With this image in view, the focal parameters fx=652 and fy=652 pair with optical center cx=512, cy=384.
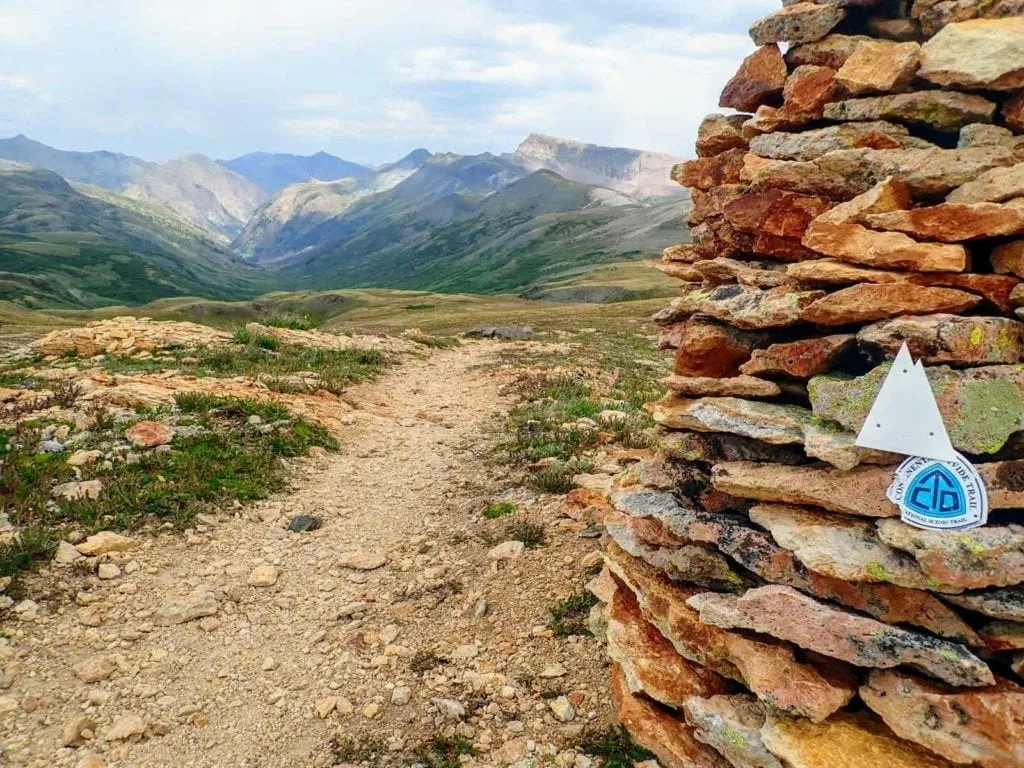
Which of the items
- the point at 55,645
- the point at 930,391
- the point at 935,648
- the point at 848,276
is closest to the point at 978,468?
the point at 930,391

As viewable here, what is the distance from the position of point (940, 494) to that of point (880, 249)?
2192 millimetres

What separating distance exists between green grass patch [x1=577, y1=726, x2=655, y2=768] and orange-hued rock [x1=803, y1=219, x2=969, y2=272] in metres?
5.03

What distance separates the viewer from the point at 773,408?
21.0 ft

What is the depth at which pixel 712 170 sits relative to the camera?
880 centimetres

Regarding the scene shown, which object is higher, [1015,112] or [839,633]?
[1015,112]

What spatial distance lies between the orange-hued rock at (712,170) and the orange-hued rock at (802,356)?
3022 mm

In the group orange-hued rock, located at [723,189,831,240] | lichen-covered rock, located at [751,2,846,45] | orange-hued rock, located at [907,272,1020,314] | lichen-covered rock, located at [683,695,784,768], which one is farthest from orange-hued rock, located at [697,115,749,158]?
lichen-covered rock, located at [683,695,784,768]

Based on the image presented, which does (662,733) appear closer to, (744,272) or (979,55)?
(744,272)

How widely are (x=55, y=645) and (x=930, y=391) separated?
985 centimetres

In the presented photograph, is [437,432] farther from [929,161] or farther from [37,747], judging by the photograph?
[929,161]

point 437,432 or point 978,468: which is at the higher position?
point 978,468

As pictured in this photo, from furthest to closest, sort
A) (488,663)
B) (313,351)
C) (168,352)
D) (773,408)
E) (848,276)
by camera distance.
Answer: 1. (313,351)
2. (168,352)
3. (488,663)
4. (773,408)
5. (848,276)

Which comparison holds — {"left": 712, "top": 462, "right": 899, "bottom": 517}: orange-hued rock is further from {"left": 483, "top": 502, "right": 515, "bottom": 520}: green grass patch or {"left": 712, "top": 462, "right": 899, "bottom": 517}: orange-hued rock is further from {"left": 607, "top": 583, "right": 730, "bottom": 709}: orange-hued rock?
{"left": 483, "top": 502, "right": 515, "bottom": 520}: green grass patch

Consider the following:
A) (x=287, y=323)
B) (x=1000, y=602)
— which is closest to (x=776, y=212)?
(x=1000, y=602)
